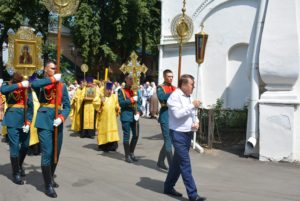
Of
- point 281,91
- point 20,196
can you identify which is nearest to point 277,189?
point 281,91

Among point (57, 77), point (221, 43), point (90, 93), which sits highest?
point (221, 43)

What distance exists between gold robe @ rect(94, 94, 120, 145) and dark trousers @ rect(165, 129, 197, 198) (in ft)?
15.4

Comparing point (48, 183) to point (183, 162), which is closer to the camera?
point (183, 162)

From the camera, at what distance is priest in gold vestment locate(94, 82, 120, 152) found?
1131 cm

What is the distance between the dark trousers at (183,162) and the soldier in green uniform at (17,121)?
2692 millimetres

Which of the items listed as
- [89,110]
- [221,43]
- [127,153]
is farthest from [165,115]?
[221,43]

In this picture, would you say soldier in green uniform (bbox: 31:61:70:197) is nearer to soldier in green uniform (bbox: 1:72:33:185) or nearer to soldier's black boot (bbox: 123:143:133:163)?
soldier in green uniform (bbox: 1:72:33:185)

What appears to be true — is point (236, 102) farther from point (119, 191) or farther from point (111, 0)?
point (111, 0)

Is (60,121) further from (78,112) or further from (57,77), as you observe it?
(78,112)

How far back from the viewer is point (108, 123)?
→ 11461 mm

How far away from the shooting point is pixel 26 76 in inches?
328

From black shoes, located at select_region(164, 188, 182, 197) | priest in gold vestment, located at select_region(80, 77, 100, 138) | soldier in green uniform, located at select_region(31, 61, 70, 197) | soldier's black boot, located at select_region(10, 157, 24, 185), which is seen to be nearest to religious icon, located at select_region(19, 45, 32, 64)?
soldier in green uniform, located at select_region(31, 61, 70, 197)

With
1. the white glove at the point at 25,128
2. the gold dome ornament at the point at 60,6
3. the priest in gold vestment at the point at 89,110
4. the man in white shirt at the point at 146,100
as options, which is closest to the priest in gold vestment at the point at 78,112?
the priest in gold vestment at the point at 89,110

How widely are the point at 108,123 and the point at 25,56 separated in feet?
11.4
